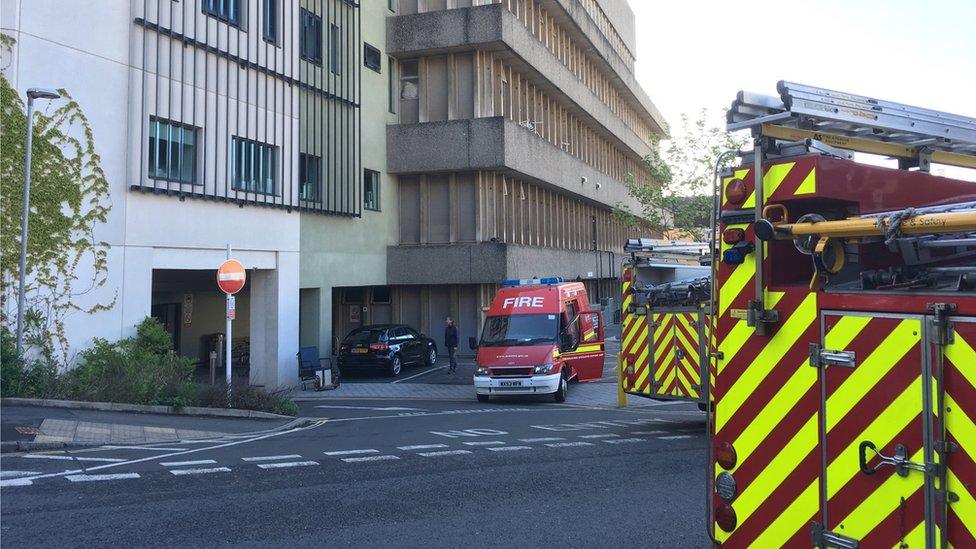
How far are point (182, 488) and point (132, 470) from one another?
4.51 feet

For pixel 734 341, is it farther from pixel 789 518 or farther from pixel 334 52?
pixel 334 52

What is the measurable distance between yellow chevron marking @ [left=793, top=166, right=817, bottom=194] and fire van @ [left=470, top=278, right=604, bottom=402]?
13645 millimetres

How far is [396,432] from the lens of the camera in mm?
13094

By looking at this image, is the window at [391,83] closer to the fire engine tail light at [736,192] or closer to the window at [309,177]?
the window at [309,177]

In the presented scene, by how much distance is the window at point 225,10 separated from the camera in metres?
19.7

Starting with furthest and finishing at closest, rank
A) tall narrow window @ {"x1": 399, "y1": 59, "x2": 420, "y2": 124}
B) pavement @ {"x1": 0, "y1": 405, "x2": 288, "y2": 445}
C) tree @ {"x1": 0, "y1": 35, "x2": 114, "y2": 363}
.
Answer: tall narrow window @ {"x1": 399, "y1": 59, "x2": 420, "y2": 124} < tree @ {"x1": 0, "y1": 35, "x2": 114, "y2": 363} < pavement @ {"x1": 0, "y1": 405, "x2": 288, "y2": 445}

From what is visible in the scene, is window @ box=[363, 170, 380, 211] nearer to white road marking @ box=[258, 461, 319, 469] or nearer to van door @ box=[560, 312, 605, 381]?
van door @ box=[560, 312, 605, 381]

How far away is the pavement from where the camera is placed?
1115 centimetres

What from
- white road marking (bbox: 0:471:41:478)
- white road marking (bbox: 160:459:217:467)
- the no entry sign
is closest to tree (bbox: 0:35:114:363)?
the no entry sign

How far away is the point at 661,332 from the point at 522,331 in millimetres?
6220

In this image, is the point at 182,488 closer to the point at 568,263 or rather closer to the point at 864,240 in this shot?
the point at 864,240

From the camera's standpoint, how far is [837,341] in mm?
3615

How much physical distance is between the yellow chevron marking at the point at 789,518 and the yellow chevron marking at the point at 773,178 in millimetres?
1427

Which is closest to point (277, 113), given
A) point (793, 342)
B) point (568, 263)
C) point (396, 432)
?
point (396, 432)
